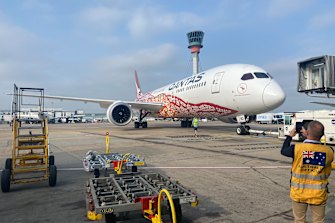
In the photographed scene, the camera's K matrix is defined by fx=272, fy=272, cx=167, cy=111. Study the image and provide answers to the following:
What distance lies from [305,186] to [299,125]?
28.2 inches

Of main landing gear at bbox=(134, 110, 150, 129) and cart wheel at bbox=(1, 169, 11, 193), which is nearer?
cart wheel at bbox=(1, 169, 11, 193)

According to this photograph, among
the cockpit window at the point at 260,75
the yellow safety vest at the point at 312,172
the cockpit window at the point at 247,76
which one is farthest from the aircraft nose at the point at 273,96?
the yellow safety vest at the point at 312,172

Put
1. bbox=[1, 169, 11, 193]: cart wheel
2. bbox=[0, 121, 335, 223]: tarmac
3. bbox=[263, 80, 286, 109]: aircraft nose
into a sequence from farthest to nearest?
bbox=[263, 80, 286, 109]: aircraft nose, bbox=[1, 169, 11, 193]: cart wheel, bbox=[0, 121, 335, 223]: tarmac

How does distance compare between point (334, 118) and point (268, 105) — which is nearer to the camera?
point (334, 118)

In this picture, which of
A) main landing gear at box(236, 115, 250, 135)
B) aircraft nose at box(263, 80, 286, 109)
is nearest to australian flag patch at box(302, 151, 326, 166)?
aircraft nose at box(263, 80, 286, 109)

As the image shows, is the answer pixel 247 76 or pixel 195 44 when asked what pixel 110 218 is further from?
pixel 195 44

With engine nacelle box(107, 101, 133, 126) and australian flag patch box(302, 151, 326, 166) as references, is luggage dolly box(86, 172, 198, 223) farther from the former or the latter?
engine nacelle box(107, 101, 133, 126)

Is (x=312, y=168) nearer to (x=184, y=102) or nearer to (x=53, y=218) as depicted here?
(x=53, y=218)

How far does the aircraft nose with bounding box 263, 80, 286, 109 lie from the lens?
14648 mm

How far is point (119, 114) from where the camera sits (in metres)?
22.0

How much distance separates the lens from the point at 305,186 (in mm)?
2975

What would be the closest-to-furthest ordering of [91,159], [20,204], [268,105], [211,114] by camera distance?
[20,204]
[91,159]
[268,105]
[211,114]

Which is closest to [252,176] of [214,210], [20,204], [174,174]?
[174,174]

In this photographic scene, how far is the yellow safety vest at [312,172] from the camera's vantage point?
2924 millimetres
